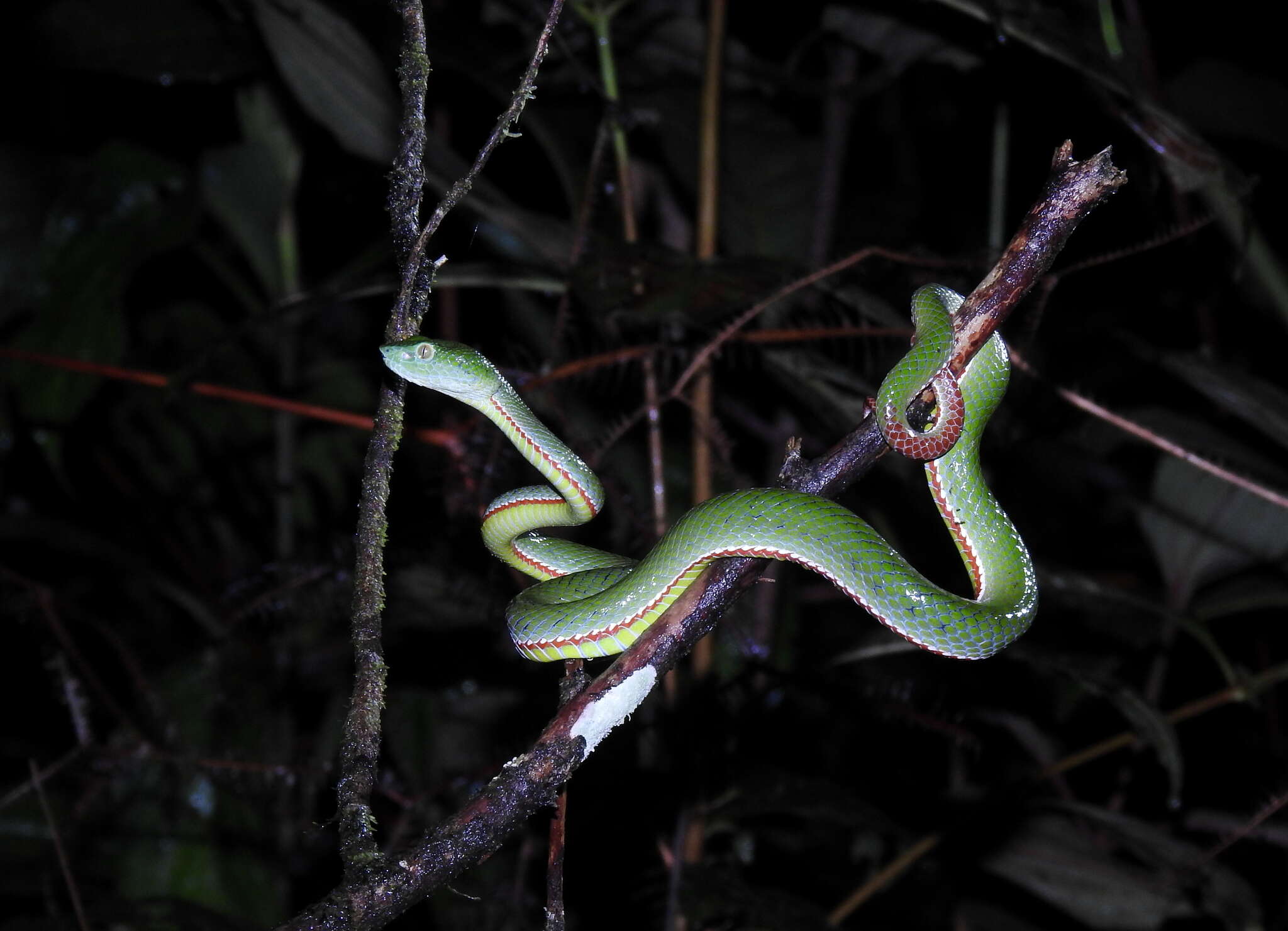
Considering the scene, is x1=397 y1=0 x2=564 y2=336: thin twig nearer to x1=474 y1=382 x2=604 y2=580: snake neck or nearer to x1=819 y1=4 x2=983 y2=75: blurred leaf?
x1=474 y1=382 x2=604 y2=580: snake neck

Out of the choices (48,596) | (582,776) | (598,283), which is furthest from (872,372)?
(48,596)

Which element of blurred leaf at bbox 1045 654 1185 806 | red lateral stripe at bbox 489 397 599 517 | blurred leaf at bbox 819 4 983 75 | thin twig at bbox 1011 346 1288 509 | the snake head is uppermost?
blurred leaf at bbox 819 4 983 75

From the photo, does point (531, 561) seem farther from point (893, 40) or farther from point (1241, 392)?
point (893, 40)

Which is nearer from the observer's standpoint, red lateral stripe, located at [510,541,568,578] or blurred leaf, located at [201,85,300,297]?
red lateral stripe, located at [510,541,568,578]

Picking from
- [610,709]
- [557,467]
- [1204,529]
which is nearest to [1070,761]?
[1204,529]

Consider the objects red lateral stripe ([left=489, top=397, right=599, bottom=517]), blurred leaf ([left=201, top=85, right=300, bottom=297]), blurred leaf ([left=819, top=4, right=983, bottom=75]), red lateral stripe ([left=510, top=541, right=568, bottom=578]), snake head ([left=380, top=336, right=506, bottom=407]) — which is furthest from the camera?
blurred leaf ([left=201, top=85, right=300, bottom=297])

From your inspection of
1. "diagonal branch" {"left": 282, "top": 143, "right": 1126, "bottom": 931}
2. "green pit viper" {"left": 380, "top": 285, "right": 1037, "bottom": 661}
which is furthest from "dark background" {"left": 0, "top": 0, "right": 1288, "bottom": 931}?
"diagonal branch" {"left": 282, "top": 143, "right": 1126, "bottom": 931}

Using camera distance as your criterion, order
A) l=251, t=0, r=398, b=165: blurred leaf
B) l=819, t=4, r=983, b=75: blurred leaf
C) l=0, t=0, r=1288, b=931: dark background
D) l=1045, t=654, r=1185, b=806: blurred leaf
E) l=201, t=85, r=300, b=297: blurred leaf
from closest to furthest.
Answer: l=1045, t=654, r=1185, b=806: blurred leaf → l=0, t=0, r=1288, b=931: dark background → l=251, t=0, r=398, b=165: blurred leaf → l=819, t=4, r=983, b=75: blurred leaf → l=201, t=85, r=300, b=297: blurred leaf

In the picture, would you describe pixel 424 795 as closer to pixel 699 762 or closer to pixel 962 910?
pixel 699 762

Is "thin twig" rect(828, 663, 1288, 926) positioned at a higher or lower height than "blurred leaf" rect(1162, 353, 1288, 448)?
lower
